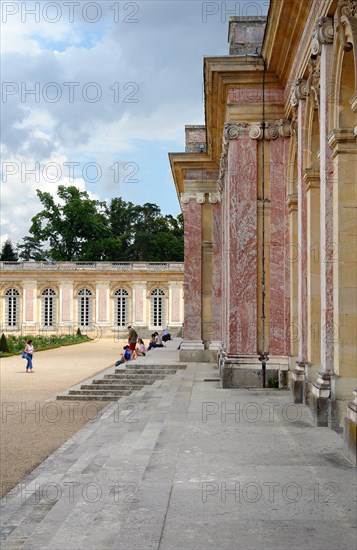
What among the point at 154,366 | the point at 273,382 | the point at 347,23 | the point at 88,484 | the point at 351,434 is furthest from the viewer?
the point at 154,366

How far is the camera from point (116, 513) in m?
4.17

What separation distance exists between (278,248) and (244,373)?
2075 mm

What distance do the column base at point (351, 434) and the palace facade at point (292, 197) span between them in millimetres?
24

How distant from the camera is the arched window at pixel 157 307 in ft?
165

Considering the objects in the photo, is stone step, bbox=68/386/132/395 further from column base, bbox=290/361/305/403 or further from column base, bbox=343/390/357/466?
column base, bbox=343/390/357/466

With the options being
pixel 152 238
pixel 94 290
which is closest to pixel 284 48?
pixel 94 290

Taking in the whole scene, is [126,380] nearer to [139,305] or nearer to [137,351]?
[137,351]

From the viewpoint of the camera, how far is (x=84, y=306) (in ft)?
166

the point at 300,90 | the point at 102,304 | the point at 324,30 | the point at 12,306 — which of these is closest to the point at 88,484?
the point at 324,30

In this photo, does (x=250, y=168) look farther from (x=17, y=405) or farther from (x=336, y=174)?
(x=17, y=405)

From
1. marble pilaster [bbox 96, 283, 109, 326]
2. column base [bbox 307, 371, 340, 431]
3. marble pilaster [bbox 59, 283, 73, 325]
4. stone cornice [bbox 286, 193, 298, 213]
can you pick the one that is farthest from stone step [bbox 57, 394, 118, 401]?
marble pilaster [bbox 59, 283, 73, 325]

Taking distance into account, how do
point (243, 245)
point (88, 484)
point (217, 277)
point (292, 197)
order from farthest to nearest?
point (217, 277), point (243, 245), point (292, 197), point (88, 484)

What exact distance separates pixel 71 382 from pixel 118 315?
33.1 m

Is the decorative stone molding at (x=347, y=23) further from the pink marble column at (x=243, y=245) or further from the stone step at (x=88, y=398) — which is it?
the stone step at (x=88, y=398)
